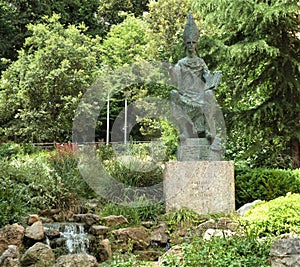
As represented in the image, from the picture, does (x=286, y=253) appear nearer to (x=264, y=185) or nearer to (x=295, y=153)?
(x=264, y=185)

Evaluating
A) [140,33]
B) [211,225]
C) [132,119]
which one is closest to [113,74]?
[132,119]

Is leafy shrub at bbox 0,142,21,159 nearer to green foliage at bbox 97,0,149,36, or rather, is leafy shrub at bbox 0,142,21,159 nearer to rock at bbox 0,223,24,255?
rock at bbox 0,223,24,255

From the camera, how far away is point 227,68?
12805mm

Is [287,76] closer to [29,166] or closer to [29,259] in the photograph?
[29,166]

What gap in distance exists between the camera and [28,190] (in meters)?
9.71

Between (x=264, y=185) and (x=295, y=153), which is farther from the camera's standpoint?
(x=295, y=153)

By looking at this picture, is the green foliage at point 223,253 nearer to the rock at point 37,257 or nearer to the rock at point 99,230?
the rock at point 37,257

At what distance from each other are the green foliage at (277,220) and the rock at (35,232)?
3210mm

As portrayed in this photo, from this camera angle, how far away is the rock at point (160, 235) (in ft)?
25.5

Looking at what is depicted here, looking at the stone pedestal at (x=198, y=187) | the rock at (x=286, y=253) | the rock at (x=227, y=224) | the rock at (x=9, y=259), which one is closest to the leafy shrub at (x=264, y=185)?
the stone pedestal at (x=198, y=187)

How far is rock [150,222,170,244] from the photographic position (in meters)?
7.78

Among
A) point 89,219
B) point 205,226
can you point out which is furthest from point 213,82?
point 89,219

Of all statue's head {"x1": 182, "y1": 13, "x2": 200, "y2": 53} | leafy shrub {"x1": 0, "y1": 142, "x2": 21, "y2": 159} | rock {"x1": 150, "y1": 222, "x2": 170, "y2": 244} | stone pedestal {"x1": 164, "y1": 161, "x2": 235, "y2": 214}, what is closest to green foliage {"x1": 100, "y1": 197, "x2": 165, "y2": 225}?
stone pedestal {"x1": 164, "y1": 161, "x2": 235, "y2": 214}

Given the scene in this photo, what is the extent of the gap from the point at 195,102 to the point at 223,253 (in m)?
3.99
